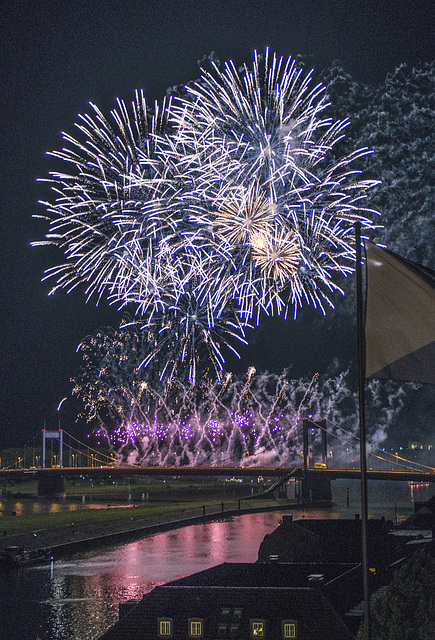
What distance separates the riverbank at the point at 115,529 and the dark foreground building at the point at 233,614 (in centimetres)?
3987

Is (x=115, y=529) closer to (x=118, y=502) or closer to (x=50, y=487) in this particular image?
(x=118, y=502)

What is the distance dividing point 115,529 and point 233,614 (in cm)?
5628

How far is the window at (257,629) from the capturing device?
25906mm

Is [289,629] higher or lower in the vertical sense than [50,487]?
higher

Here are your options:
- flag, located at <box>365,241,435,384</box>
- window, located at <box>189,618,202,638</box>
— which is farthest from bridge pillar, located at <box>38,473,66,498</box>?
flag, located at <box>365,241,435,384</box>

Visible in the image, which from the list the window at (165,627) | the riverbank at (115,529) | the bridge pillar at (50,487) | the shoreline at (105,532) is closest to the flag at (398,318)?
the window at (165,627)

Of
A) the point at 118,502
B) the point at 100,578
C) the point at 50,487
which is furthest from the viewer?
the point at 50,487

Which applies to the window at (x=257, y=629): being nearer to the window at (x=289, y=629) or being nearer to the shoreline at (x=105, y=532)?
the window at (x=289, y=629)

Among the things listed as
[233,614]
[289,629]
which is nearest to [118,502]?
[233,614]

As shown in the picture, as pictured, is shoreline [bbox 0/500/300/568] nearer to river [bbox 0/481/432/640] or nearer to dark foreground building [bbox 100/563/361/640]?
river [bbox 0/481/432/640]

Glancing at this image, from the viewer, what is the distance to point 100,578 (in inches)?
2197

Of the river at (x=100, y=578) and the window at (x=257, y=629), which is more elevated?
the window at (x=257, y=629)

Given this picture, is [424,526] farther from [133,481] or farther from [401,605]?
[133,481]

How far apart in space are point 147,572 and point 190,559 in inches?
289
